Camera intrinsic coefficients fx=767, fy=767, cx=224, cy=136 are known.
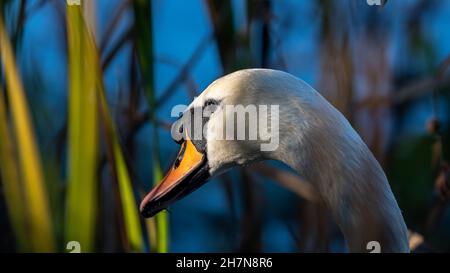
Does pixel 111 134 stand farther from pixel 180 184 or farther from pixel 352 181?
pixel 352 181

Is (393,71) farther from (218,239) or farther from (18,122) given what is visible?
(18,122)

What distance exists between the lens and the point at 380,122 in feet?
4.76

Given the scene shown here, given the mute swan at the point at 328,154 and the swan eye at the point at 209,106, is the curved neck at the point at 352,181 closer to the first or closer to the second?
the mute swan at the point at 328,154

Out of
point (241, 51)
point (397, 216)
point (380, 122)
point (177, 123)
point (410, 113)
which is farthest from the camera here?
point (410, 113)

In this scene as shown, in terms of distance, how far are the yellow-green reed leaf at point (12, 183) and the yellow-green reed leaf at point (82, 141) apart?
0.07m

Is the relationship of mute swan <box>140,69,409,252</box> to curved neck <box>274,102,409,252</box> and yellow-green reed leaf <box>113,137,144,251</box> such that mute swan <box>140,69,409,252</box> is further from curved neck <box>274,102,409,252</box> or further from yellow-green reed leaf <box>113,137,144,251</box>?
yellow-green reed leaf <box>113,137,144,251</box>

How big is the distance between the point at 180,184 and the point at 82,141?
0.13m

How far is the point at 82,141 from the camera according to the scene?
933 millimetres

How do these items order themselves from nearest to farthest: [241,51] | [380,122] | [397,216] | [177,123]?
[397,216]
[177,123]
[241,51]
[380,122]

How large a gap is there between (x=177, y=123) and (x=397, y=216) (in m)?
0.30

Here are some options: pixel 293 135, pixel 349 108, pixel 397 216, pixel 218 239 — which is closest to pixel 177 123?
pixel 293 135

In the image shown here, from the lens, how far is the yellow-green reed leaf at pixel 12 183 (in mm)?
979

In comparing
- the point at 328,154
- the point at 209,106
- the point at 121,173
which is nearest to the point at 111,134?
the point at 121,173

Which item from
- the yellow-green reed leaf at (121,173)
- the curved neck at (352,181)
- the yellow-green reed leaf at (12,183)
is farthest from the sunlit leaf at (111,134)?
the curved neck at (352,181)
